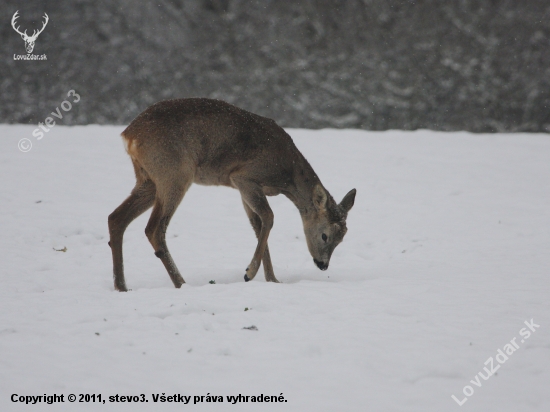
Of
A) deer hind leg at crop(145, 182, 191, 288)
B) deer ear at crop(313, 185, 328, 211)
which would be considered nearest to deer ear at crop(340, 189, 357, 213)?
deer ear at crop(313, 185, 328, 211)

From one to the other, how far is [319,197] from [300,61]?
20.0m

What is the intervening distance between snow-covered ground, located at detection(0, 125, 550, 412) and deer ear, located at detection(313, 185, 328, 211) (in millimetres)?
766

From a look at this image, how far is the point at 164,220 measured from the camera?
20.5ft

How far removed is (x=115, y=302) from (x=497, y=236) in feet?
18.8

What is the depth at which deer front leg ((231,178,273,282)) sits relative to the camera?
6605 millimetres

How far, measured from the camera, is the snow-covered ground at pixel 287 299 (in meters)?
3.81

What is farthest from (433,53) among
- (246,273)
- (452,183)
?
(246,273)

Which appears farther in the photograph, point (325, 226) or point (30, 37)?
point (30, 37)

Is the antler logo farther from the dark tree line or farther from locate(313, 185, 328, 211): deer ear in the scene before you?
locate(313, 185, 328, 211): deer ear
